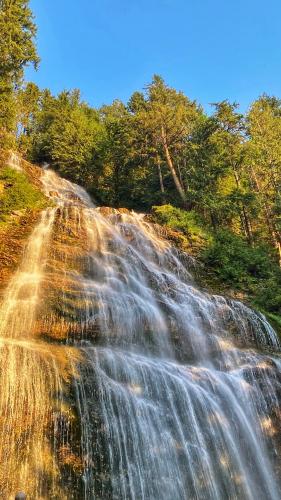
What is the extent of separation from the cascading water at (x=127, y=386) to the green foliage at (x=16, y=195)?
12.7ft

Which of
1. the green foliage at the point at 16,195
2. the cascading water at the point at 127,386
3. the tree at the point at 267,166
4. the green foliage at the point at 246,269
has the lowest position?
the cascading water at the point at 127,386

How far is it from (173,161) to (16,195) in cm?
1448

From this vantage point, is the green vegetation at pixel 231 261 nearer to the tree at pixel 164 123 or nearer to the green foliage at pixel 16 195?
the tree at pixel 164 123

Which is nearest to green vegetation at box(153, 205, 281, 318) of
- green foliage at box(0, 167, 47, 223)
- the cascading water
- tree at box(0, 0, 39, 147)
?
the cascading water

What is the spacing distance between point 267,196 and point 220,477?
899 inches

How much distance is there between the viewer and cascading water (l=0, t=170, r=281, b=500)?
865 cm

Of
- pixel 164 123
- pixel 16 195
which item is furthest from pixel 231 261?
pixel 164 123

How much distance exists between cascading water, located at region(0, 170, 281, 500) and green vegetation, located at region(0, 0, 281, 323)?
4.12 m

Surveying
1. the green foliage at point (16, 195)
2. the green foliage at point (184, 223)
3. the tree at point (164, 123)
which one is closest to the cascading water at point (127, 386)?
the green foliage at point (16, 195)

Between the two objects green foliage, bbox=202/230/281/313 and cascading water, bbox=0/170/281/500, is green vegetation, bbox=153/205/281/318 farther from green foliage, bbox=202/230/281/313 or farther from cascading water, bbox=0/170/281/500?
cascading water, bbox=0/170/281/500

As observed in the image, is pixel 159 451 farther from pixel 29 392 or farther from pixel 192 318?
pixel 192 318

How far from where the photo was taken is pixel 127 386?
10.3m

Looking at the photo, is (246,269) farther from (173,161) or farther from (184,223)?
(173,161)

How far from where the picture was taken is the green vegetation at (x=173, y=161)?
2225 centimetres
